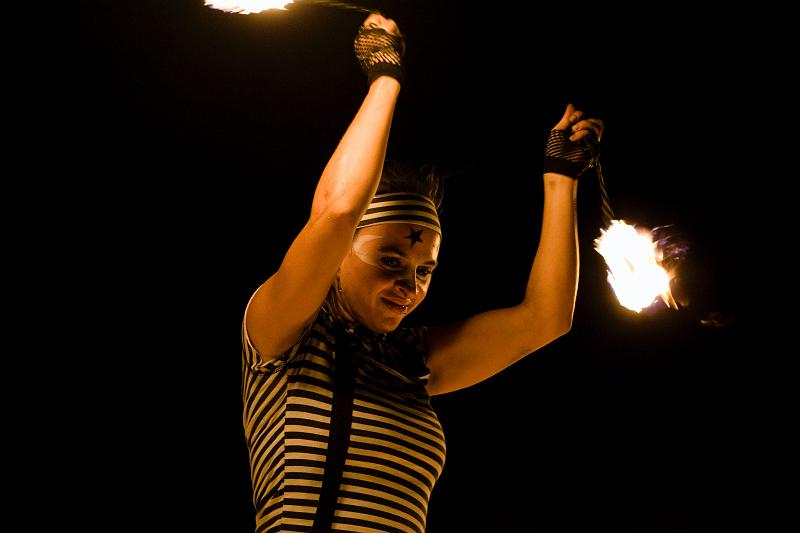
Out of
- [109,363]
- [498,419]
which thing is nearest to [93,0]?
[109,363]

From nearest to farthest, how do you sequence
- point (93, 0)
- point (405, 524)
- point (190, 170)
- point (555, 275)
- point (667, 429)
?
point (405, 524) → point (555, 275) → point (93, 0) → point (190, 170) → point (667, 429)

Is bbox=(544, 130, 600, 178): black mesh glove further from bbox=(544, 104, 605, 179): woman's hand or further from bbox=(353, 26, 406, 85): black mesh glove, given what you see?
bbox=(353, 26, 406, 85): black mesh glove

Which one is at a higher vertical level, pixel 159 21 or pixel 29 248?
pixel 159 21

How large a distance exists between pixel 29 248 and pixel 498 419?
161cm

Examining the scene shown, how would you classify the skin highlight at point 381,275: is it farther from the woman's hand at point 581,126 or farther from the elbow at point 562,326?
the woman's hand at point 581,126

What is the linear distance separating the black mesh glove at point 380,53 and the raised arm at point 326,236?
0.02 metres

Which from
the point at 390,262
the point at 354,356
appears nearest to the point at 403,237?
the point at 390,262

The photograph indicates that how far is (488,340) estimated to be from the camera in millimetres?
1811

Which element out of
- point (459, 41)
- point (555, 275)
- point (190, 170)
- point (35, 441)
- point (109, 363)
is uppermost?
point (459, 41)

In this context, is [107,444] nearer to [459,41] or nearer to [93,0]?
[93,0]

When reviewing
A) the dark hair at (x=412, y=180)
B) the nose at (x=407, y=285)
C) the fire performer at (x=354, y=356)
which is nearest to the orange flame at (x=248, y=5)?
the fire performer at (x=354, y=356)

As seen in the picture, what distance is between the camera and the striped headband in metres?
1.68

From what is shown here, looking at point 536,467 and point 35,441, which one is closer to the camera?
point 35,441

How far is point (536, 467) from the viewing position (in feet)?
8.96
